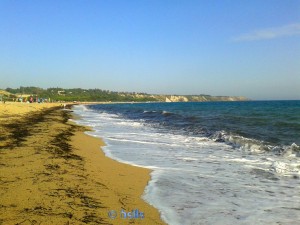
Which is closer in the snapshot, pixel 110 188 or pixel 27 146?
pixel 110 188

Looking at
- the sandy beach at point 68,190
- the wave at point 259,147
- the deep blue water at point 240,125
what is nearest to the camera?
the sandy beach at point 68,190

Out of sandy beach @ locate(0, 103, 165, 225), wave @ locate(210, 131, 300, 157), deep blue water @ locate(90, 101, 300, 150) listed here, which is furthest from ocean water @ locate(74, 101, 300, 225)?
deep blue water @ locate(90, 101, 300, 150)

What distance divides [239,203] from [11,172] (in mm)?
4892

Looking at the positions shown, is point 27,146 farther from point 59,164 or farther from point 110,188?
point 110,188

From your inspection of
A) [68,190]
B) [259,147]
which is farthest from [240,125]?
[68,190]

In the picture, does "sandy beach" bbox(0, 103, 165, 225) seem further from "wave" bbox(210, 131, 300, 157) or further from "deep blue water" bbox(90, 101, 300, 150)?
"deep blue water" bbox(90, 101, 300, 150)

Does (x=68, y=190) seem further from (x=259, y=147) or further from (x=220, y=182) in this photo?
(x=259, y=147)

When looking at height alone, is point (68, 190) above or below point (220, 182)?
above

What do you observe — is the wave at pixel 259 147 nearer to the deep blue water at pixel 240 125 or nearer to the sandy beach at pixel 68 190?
the deep blue water at pixel 240 125

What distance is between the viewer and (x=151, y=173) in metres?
7.75

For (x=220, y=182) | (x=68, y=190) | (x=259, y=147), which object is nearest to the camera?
(x=68, y=190)

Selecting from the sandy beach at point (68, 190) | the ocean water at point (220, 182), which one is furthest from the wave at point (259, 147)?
the sandy beach at point (68, 190)

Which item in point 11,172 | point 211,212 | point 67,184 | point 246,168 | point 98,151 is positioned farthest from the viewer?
point 98,151

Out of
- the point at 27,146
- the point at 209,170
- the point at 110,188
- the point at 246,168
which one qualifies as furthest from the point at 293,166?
the point at 27,146
